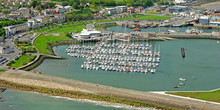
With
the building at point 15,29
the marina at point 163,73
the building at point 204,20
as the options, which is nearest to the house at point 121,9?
the building at point 204,20

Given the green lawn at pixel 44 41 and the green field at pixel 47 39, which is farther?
the green field at pixel 47 39

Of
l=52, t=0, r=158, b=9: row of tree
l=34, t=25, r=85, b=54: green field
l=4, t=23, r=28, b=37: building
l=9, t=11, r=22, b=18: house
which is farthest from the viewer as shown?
l=52, t=0, r=158, b=9: row of tree

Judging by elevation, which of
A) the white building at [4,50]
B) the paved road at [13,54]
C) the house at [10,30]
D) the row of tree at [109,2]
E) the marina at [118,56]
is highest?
the row of tree at [109,2]

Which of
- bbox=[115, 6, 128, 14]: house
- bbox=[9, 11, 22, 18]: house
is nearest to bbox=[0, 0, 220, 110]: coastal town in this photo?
bbox=[9, 11, 22, 18]: house

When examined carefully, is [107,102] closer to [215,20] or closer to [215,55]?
[215,55]

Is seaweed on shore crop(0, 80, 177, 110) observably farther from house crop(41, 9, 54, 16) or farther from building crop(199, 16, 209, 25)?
building crop(199, 16, 209, 25)

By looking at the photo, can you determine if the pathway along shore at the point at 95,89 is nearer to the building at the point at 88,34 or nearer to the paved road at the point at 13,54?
the paved road at the point at 13,54

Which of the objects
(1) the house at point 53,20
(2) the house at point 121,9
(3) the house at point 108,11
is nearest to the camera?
(1) the house at point 53,20

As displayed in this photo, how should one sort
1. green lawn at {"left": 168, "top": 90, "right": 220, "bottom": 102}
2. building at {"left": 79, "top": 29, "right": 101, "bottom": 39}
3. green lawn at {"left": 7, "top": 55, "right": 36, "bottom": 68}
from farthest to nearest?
building at {"left": 79, "top": 29, "right": 101, "bottom": 39}
green lawn at {"left": 7, "top": 55, "right": 36, "bottom": 68}
green lawn at {"left": 168, "top": 90, "right": 220, "bottom": 102}
